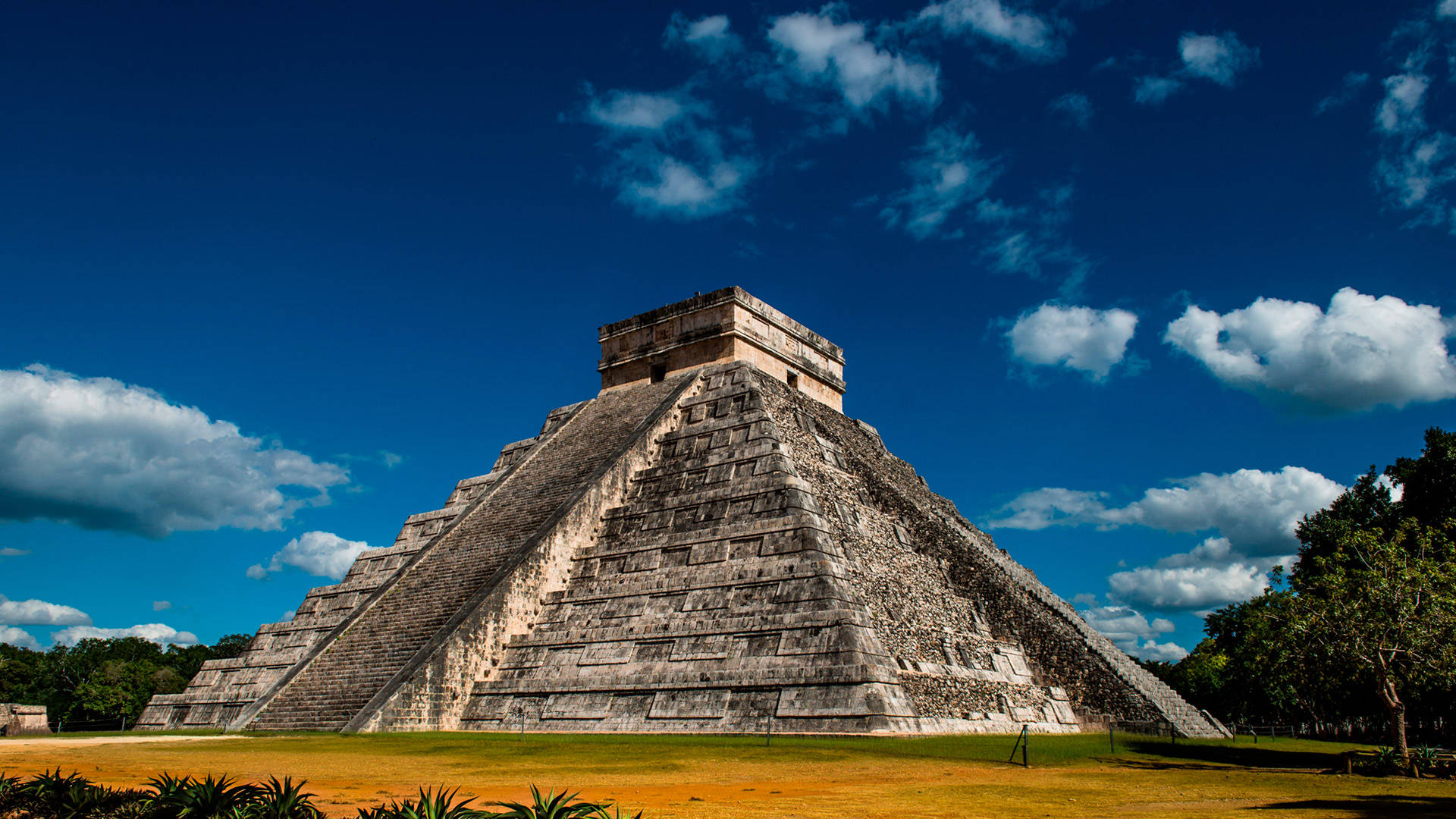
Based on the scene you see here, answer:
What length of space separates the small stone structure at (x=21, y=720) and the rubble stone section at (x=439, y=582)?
14.3 ft

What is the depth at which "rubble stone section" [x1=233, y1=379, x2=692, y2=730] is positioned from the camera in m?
14.4

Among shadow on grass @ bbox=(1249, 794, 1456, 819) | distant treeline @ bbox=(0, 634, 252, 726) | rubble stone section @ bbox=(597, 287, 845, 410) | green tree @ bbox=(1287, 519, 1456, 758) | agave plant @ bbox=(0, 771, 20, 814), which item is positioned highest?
rubble stone section @ bbox=(597, 287, 845, 410)

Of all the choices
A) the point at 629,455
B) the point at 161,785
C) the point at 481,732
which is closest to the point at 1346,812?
the point at 161,785

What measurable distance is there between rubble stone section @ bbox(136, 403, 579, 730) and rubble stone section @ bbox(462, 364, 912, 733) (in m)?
4.70

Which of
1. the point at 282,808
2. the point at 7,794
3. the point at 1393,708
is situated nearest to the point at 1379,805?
the point at 1393,708

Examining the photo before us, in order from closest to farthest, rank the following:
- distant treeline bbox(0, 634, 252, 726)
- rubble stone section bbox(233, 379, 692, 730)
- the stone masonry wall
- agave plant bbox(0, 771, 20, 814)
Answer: agave plant bbox(0, 771, 20, 814)
the stone masonry wall
rubble stone section bbox(233, 379, 692, 730)
distant treeline bbox(0, 634, 252, 726)

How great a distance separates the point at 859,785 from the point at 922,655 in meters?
6.18

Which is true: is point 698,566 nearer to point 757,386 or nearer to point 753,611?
point 753,611

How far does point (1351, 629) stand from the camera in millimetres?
10867

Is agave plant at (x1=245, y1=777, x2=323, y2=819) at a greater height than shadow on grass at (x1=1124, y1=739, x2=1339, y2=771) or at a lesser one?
greater

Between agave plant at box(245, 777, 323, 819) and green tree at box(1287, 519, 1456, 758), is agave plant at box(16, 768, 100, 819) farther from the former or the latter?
green tree at box(1287, 519, 1456, 758)

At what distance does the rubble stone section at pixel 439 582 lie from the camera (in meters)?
14.4

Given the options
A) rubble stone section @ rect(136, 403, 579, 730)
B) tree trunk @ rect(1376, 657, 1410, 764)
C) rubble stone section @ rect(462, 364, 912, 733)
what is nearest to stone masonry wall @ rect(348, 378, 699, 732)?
rubble stone section @ rect(462, 364, 912, 733)

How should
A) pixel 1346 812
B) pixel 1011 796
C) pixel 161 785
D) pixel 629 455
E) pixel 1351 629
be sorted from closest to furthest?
pixel 161 785 < pixel 1346 812 < pixel 1011 796 < pixel 1351 629 < pixel 629 455
